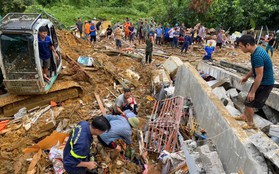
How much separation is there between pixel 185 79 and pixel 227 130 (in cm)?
338

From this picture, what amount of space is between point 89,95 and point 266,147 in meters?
5.56

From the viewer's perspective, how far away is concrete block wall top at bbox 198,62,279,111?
5.51 meters

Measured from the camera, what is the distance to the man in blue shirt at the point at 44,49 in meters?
6.54

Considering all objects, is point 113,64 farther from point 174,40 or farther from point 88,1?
point 88,1

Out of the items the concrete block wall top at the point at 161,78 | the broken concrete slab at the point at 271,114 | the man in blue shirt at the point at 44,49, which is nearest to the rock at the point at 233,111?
the broken concrete slab at the point at 271,114

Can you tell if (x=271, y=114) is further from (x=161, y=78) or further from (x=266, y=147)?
(x=161, y=78)

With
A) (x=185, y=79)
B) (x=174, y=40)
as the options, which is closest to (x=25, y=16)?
(x=185, y=79)

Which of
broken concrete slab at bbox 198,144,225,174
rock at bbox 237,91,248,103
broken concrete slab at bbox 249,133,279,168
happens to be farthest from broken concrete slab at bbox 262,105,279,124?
→ broken concrete slab at bbox 198,144,225,174

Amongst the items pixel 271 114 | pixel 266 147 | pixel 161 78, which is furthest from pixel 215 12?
pixel 266 147

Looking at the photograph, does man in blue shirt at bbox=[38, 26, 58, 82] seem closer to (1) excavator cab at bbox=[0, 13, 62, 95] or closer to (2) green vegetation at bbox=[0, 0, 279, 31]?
(1) excavator cab at bbox=[0, 13, 62, 95]

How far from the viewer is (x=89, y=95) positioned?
7973 millimetres

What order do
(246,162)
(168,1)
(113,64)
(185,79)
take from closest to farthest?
1. (246,162)
2. (185,79)
3. (113,64)
4. (168,1)

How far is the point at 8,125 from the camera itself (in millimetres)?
6238

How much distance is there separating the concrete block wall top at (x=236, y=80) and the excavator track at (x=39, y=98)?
174 inches
